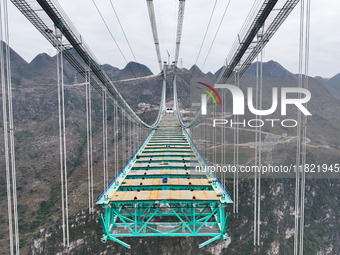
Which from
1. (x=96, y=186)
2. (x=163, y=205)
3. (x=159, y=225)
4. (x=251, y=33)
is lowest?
(x=96, y=186)

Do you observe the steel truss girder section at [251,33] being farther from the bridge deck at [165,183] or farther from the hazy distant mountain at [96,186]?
the hazy distant mountain at [96,186]

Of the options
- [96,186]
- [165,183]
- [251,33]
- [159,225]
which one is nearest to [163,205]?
[159,225]

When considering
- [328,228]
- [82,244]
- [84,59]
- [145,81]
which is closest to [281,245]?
[328,228]

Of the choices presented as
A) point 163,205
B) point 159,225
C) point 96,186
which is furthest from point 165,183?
point 96,186

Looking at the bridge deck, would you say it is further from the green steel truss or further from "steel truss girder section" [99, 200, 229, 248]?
"steel truss girder section" [99, 200, 229, 248]

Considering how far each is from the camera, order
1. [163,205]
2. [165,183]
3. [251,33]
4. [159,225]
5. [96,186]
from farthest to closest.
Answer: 1. [96,186]
2. [165,183]
3. [163,205]
4. [159,225]
5. [251,33]

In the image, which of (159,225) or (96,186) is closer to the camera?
(159,225)

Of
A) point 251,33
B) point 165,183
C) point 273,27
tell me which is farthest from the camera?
point 165,183

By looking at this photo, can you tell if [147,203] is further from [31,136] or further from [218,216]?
[31,136]

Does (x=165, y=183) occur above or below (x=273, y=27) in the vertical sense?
below

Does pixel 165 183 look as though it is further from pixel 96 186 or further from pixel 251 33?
pixel 96 186

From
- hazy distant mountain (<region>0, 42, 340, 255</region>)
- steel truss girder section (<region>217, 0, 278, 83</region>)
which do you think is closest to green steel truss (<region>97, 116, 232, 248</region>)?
steel truss girder section (<region>217, 0, 278, 83</region>)
